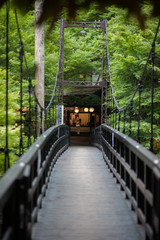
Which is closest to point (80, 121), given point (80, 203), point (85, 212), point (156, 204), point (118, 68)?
point (118, 68)

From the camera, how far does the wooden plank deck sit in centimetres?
265

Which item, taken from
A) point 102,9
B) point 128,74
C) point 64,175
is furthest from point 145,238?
point 128,74

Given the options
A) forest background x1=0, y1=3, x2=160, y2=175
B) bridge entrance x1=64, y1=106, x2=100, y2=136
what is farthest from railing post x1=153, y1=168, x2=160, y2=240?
bridge entrance x1=64, y1=106, x2=100, y2=136

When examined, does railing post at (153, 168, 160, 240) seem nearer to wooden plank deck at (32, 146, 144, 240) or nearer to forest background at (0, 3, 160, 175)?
wooden plank deck at (32, 146, 144, 240)

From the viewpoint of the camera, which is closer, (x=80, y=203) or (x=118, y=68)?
(x=80, y=203)

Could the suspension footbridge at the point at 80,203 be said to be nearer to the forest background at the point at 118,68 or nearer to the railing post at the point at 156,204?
the railing post at the point at 156,204

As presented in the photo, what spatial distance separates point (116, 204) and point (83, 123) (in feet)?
72.9

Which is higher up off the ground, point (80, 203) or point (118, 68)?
point (118, 68)

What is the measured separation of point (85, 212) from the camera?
3.29m

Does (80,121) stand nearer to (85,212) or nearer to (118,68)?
(118,68)

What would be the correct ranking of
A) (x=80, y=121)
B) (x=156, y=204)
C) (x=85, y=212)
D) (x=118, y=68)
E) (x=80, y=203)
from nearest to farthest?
(x=156, y=204) < (x=85, y=212) < (x=80, y=203) < (x=118, y=68) < (x=80, y=121)

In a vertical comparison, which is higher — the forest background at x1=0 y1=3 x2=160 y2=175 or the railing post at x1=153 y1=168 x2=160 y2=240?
the forest background at x1=0 y1=3 x2=160 y2=175

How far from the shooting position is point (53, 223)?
2914 millimetres

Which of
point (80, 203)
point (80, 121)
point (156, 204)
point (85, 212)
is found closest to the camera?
point (156, 204)
